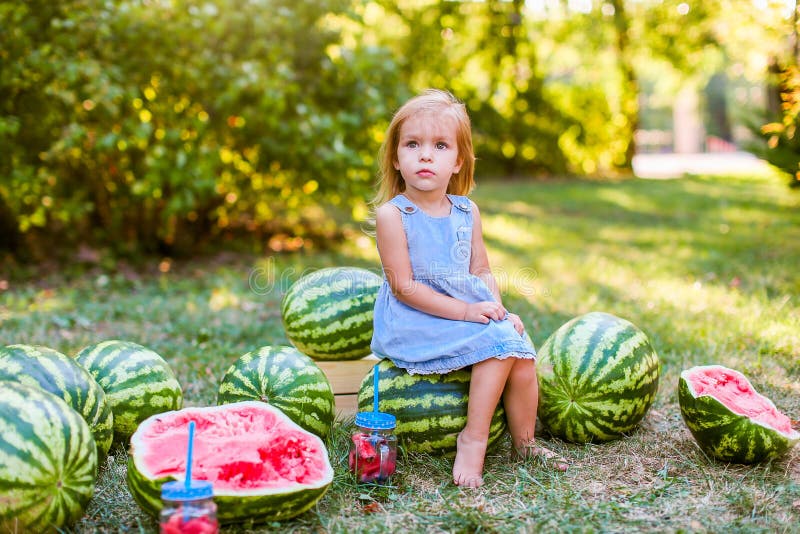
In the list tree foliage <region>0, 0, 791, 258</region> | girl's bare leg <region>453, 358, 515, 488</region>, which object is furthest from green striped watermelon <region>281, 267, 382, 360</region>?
tree foliage <region>0, 0, 791, 258</region>

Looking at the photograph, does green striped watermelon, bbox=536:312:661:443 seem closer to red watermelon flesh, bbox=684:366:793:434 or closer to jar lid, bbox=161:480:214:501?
red watermelon flesh, bbox=684:366:793:434

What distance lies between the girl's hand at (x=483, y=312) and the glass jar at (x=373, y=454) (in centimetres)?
54

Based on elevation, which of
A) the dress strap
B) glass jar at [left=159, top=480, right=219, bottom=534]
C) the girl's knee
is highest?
the dress strap

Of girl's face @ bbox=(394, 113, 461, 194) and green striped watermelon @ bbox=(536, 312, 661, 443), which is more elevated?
girl's face @ bbox=(394, 113, 461, 194)

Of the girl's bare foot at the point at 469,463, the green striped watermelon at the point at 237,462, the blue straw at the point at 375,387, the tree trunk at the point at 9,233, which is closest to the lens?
the green striped watermelon at the point at 237,462

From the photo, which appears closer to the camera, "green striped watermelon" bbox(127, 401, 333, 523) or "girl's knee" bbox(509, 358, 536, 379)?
"green striped watermelon" bbox(127, 401, 333, 523)

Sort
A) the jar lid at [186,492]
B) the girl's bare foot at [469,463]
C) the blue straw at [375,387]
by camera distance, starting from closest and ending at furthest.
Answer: the jar lid at [186,492] → the girl's bare foot at [469,463] → the blue straw at [375,387]

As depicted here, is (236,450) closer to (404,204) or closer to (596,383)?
(404,204)

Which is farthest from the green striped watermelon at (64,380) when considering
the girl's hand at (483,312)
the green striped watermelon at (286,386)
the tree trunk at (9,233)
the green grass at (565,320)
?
the tree trunk at (9,233)

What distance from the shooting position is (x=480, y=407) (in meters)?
2.88

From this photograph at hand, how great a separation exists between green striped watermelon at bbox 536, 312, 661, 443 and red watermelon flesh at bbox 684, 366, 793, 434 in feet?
0.69

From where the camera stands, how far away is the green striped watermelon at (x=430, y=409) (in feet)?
9.61

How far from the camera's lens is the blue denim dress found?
2.91 metres

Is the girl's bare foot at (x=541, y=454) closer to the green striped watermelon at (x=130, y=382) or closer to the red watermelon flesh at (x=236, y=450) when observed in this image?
the red watermelon flesh at (x=236, y=450)
